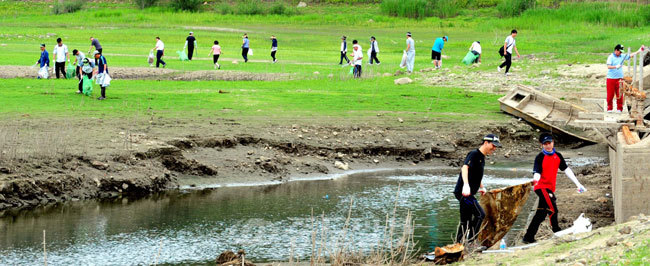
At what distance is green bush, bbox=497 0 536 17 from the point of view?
67.2m

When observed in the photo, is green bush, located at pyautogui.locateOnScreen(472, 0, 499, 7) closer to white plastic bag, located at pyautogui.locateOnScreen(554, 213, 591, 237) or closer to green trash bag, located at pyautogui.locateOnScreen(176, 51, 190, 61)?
green trash bag, located at pyautogui.locateOnScreen(176, 51, 190, 61)

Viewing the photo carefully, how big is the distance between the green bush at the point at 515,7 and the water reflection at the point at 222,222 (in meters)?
48.7

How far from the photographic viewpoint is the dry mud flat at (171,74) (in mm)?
33688

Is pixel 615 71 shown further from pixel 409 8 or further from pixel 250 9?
pixel 250 9

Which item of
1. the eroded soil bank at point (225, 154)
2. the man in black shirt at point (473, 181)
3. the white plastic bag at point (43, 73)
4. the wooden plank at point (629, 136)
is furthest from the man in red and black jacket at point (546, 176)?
the white plastic bag at point (43, 73)

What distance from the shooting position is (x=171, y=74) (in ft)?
114

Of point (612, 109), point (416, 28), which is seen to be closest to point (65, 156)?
point (612, 109)

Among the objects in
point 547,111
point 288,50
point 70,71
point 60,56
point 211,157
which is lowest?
point 211,157

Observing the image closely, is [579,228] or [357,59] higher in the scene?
[357,59]

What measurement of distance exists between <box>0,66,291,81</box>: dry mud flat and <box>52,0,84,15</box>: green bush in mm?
44177

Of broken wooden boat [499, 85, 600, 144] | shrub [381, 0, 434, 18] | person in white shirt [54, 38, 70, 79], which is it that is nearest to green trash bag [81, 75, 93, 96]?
person in white shirt [54, 38, 70, 79]

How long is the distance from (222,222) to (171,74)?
19207 mm

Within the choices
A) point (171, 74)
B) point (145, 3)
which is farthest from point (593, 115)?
point (145, 3)

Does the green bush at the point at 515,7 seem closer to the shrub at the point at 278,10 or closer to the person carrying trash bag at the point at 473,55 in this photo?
the shrub at the point at 278,10
